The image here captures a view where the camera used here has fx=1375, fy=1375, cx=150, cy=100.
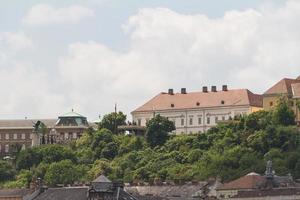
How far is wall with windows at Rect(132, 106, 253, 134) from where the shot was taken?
17350cm

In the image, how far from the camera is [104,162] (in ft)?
504

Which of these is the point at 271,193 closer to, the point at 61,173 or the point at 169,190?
the point at 169,190

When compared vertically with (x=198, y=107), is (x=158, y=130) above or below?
below

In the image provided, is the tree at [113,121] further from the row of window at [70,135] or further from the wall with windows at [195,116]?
the row of window at [70,135]

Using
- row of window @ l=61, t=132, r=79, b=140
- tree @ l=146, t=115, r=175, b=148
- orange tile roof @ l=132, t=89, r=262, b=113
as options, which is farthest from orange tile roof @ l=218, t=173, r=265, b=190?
row of window @ l=61, t=132, r=79, b=140

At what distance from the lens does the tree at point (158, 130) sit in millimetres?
162875

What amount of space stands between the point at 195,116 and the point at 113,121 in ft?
35.0

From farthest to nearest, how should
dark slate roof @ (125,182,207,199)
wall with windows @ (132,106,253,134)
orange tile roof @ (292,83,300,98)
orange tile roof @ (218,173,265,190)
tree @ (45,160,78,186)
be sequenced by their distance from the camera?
wall with windows @ (132,106,253,134)
orange tile roof @ (292,83,300,98)
tree @ (45,160,78,186)
dark slate roof @ (125,182,207,199)
orange tile roof @ (218,173,265,190)

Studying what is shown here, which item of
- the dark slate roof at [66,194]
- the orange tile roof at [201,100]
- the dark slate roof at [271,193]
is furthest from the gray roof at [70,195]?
the orange tile roof at [201,100]

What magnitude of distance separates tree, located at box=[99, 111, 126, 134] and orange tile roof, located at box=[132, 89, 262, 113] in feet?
17.4

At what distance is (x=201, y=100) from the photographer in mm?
180375

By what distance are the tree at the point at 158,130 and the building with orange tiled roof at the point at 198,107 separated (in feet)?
25.8

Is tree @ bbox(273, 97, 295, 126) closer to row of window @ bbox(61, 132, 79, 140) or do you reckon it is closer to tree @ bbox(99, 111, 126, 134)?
tree @ bbox(99, 111, 126, 134)

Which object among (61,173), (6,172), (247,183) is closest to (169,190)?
(247,183)
